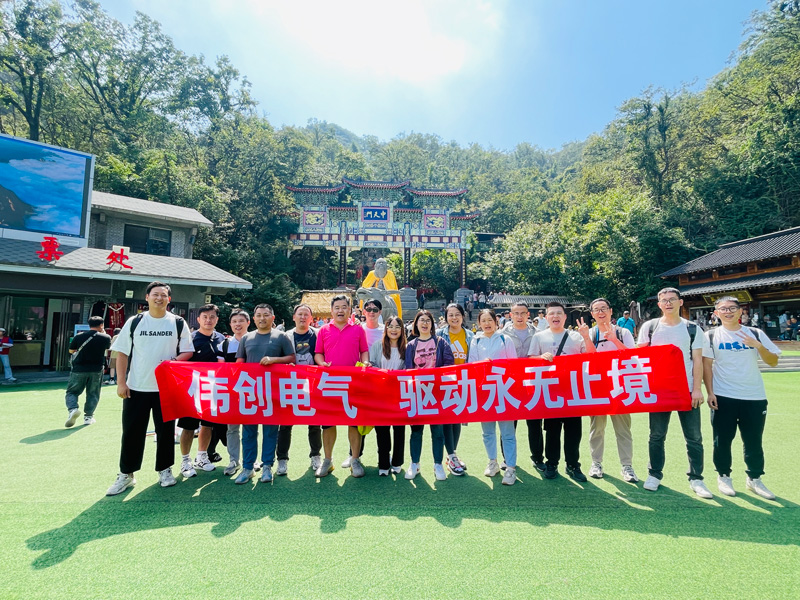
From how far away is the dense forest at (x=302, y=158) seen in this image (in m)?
19.5

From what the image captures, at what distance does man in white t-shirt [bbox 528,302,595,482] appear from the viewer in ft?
11.6

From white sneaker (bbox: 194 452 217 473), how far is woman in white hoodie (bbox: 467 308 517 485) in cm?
259

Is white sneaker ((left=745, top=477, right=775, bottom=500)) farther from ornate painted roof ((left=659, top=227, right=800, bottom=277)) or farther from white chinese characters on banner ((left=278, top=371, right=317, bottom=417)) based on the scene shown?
ornate painted roof ((left=659, top=227, right=800, bottom=277))

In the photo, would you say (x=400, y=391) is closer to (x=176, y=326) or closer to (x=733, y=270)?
(x=176, y=326)

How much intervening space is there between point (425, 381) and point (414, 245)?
893 inches

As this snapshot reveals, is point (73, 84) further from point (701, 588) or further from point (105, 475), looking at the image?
point (701, 588)

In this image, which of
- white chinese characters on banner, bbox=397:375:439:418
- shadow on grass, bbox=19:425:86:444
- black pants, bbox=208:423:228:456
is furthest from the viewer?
shadow on grass, bbox=19:425:86:444

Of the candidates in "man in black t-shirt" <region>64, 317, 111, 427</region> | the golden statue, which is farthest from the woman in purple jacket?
"man in black t-shirt" <region>64, 317, 111, 427</region>

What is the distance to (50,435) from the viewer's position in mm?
4965

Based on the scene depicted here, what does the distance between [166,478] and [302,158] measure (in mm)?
28457

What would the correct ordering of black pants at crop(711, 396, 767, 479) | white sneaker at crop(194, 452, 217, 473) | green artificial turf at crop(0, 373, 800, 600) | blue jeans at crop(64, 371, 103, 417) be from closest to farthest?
green artificial turf at crop(0, 373, 800, 600)
black pants at crop(711, 396, 767, 479)
white sneaker at crop(194, 452, 217, 473)
blue jeans at crop(64, 371, 103, 417)

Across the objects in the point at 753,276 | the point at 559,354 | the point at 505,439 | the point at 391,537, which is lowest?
the point at 391,537

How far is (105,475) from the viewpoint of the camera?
3641 mm

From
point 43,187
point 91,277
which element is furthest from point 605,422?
point 43,187
